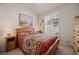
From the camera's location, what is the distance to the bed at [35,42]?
156 centimetres

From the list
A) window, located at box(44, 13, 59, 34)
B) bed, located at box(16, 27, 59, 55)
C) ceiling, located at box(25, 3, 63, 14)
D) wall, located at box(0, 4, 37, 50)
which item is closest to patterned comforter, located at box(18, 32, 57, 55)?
bed, located at box(16, 27, 59, 55)

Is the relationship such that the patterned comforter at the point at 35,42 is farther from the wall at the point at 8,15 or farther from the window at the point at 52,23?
the wall at the point at 8,15

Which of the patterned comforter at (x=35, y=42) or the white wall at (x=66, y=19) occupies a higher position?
the white wall at (x=66, y=19)

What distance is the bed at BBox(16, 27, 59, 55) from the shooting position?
1556 millimetres

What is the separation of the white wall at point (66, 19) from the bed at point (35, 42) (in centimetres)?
15

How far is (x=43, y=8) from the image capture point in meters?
1.62

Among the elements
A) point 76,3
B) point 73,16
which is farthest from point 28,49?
point 76,3

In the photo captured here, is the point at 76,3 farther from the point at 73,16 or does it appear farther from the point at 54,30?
the point at 54,30

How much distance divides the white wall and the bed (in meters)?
0.15

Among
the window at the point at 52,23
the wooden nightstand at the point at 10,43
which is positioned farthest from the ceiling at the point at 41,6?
the wooden nightstand at the point at 10,43

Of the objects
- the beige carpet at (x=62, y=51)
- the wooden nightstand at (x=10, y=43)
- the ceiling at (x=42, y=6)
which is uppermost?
the ceiling at (x=42, y=6)

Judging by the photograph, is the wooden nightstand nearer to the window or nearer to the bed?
the bed

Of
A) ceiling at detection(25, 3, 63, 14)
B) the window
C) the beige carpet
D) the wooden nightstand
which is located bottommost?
the beige carpet

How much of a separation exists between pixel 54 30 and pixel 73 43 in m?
0.37
